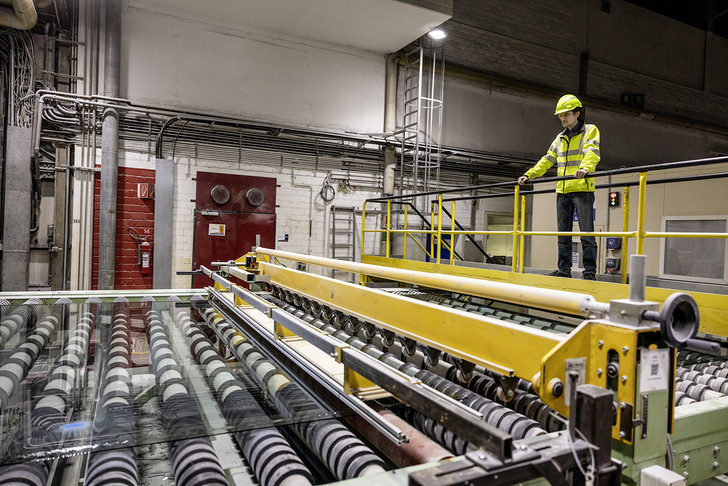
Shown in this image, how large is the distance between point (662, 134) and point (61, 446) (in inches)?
603

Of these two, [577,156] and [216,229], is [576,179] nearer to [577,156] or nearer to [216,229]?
[577,156]

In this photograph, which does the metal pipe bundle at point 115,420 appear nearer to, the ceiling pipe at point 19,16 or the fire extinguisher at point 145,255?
the fire extinguisher at point 145,255

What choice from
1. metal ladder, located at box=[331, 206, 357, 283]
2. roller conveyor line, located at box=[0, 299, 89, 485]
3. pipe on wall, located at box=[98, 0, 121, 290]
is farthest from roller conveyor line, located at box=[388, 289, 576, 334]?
pipe on wall, located at box=[98, 0, 121, 290]

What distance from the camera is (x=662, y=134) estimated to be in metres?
13.0

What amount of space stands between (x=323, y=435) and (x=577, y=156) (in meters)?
4.12

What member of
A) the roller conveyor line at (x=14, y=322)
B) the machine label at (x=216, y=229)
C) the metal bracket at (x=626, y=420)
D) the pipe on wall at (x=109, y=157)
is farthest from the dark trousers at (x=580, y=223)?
the pipe on wall at (x=109, y=157)

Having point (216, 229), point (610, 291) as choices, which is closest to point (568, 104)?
point (610, 291)

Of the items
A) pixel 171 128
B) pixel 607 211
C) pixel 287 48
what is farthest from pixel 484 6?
pixel 171 128

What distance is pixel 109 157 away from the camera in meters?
7.08

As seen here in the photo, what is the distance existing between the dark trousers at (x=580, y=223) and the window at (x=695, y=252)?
2869 millimetres

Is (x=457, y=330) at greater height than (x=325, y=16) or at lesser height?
lesser

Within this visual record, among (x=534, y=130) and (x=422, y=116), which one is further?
(x=534, y=130)

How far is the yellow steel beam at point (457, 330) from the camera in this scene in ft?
5.13

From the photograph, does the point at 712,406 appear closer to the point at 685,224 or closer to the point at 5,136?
the point at 685,224
